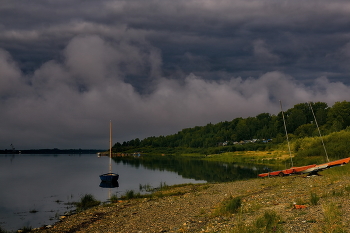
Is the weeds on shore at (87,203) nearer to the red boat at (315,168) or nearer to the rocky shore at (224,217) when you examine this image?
the rocky shore at (224,217)

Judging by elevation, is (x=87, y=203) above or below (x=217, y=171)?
below

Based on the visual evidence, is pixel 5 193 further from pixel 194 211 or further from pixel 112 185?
pixel 194 211

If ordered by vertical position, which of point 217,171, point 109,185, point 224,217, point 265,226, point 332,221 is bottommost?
point 224,217

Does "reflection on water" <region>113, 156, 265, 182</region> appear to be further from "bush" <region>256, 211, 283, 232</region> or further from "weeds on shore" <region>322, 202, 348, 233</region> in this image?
"weeds on shore" <region>322, 202, 348, 233</region>

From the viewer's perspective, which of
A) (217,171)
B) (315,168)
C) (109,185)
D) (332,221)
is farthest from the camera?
(217,171)

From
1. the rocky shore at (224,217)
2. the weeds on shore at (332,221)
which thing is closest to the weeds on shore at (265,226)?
the rocky shore at (224,217)

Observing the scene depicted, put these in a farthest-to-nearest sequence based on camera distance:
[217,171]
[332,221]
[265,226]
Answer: [217,171] → [265,226] → [332,221]

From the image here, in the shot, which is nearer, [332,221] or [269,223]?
[332,221]

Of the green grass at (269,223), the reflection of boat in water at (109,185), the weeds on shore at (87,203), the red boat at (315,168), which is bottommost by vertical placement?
the weeds on shore at (87,203)

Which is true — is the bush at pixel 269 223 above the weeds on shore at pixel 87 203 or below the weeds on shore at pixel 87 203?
above

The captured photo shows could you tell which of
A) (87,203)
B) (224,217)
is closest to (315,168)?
(224,217)

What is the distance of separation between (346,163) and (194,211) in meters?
26.4

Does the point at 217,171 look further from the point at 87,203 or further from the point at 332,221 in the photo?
the point at 332,221

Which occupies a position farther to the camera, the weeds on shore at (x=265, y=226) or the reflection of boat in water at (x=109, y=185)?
the reflection of boat in water at (x=109, y=185)
